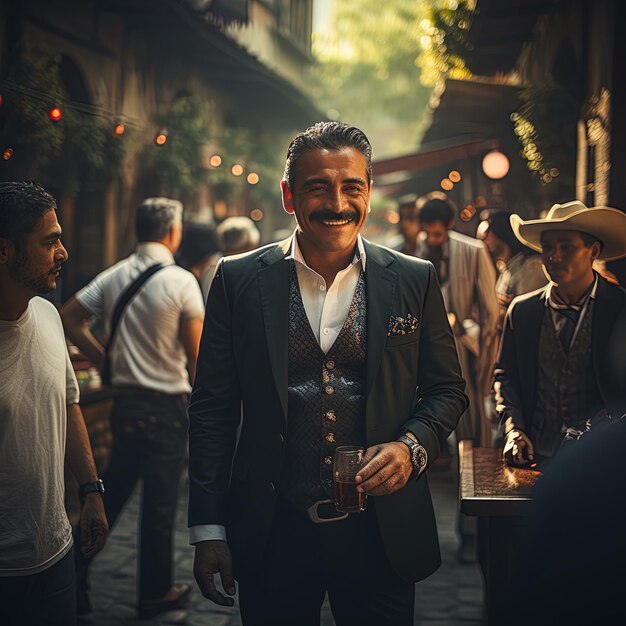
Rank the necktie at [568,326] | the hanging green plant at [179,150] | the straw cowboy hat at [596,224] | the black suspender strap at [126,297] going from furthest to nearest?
the hanging green plant at [179,150]
the black suspender strap at [126,297]
the straw cowboy hat at [596,224]
the necktie at [568,326]

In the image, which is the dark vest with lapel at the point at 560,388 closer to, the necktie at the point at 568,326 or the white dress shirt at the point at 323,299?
the necktie at the point at 568,326

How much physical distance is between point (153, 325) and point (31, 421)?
8.25 ft

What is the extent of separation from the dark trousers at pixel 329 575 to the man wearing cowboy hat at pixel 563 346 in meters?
1.18

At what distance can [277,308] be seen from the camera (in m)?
3.53

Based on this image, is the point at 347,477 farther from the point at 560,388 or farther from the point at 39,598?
the point at 560,388

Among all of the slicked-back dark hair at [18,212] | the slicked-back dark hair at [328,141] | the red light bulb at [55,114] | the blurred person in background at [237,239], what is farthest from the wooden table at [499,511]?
the blurred person in background at [237,239]

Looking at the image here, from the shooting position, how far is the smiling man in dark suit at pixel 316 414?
347 centimetres

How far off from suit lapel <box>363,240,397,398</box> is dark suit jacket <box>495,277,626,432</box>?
1267mm

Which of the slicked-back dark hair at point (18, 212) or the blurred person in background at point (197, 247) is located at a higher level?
the blurred person in background at point (197, 247)

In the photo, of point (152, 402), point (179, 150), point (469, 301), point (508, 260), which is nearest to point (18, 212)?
point (152, 402)

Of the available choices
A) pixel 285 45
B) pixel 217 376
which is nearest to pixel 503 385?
pixel 217 376

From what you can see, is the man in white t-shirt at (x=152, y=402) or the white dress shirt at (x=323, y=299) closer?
the white dress shirt at (x=323, y=299)

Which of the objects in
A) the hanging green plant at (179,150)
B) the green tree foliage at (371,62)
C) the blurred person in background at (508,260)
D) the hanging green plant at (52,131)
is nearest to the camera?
the hanging green plant at (52,131)

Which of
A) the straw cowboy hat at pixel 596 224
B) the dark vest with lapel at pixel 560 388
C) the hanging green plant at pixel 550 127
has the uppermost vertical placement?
the hanging green plant at pixel 550 127
